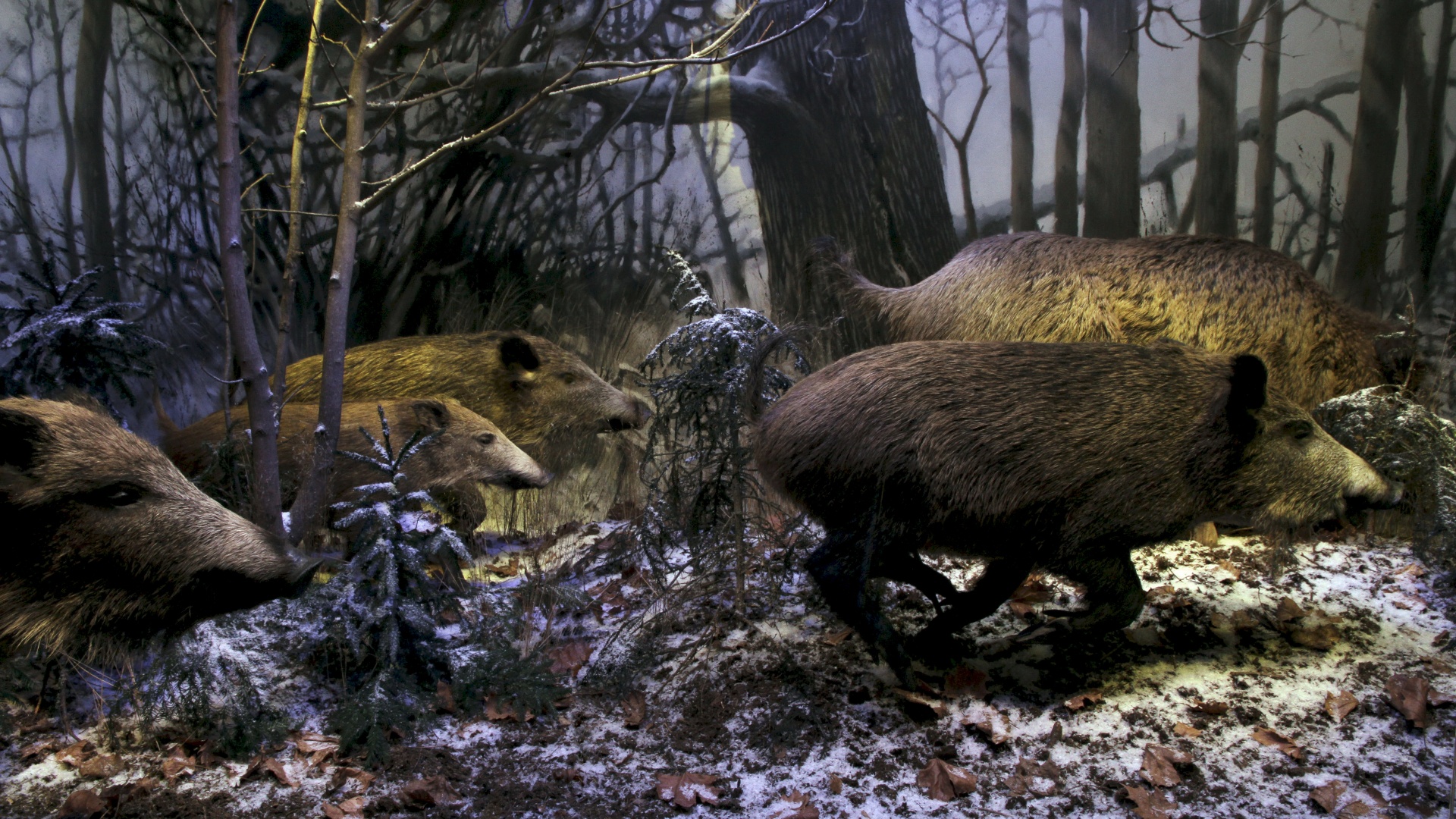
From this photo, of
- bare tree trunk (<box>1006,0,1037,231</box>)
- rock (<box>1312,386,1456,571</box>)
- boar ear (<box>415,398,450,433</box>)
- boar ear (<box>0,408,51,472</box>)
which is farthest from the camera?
bare tree trunk (<box>1006,0,1037,231</box>)

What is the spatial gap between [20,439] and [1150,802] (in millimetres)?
2974

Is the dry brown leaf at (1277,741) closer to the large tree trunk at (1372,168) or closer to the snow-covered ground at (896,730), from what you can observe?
the snow-covered ground at (896,730)

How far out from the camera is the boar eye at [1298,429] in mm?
2828

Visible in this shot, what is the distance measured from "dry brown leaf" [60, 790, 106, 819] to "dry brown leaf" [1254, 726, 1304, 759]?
10.1 ft

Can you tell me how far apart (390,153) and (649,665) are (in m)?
3.27

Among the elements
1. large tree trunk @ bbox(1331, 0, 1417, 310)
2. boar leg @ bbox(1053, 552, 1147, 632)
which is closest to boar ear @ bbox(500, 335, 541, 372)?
boar leg @ bbox(1053, 552, 1147, 632)

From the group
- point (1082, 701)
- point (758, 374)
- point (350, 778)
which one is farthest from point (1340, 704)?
point (350, 778)

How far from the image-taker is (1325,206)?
4.05 m

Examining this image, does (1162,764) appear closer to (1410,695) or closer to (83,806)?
(1410,695)

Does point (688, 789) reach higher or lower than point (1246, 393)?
lower

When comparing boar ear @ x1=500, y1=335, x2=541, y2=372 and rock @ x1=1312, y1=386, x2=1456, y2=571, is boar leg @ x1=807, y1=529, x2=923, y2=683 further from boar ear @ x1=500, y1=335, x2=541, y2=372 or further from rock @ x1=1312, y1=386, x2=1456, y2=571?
boar ear @ x1=500, y1=335, x2=541, y2=372

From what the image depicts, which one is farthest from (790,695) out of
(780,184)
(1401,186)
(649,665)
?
(1401,186)

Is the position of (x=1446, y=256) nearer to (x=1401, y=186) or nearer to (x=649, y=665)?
(x=1401, y=186)

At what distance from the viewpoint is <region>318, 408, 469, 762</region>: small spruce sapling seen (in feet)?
8.35
